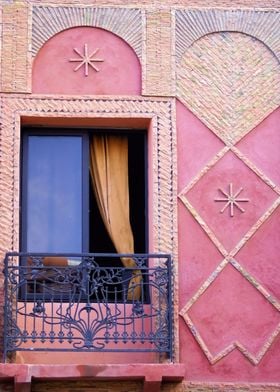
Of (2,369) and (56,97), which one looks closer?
(2,369)

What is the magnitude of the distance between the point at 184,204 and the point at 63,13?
2456mm

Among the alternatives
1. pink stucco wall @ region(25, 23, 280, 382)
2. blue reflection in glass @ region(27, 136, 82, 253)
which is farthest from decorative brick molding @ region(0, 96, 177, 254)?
blue reflection in glass @ region(27, 136, 82, 253)

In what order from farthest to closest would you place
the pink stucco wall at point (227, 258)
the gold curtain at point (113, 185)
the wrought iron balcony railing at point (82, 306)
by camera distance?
the gold curtain at point (113, 185), the pink stucco wall at point (227, 258), the wrought iron balcony railing at point (82, 306)

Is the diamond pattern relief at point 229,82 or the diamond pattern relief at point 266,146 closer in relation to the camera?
the diamond pattern relief at point 266,146

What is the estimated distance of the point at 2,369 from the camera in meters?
12.7

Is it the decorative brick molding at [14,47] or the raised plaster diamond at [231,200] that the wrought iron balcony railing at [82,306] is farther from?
the decorative brick molding at [14,47]

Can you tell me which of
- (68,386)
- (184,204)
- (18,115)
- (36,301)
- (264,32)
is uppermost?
(264,32)

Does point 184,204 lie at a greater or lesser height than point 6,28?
lesser

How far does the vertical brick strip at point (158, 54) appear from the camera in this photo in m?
14.0

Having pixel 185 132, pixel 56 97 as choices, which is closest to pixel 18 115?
pixel 56 97

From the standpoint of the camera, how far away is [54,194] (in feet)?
46.0

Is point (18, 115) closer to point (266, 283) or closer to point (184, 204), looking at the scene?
point (184, 204)

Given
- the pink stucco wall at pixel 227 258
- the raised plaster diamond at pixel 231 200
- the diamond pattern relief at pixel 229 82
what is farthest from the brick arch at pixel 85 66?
the raised plaster diamond at pixel 231 200

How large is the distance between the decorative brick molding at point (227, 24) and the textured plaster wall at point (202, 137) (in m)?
0.01
